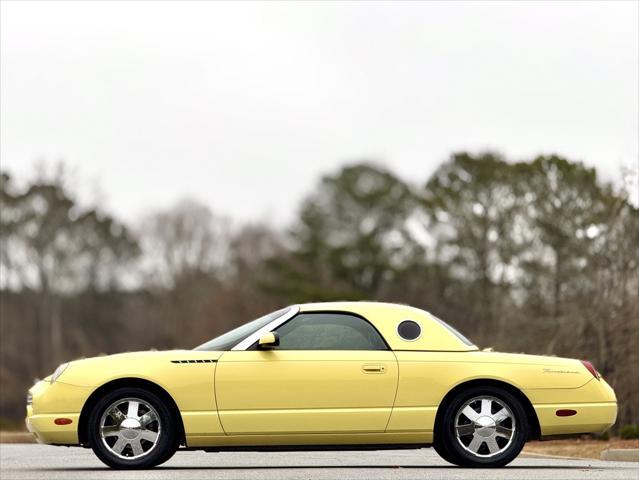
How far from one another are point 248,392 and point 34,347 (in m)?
54.5

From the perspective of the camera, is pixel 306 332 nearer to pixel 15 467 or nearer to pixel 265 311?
pixel 15 467

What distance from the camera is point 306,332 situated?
11.8m

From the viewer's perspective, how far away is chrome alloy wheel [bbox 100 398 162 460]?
11.6 m

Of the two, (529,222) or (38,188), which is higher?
(38,188)

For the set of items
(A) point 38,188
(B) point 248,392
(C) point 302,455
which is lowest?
(C) point 302,455

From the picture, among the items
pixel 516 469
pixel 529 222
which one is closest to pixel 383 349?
pixel 516 469

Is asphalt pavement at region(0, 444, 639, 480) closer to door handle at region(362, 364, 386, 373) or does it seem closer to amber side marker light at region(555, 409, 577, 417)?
amber side marker light at region(555, 409, 577, 417)

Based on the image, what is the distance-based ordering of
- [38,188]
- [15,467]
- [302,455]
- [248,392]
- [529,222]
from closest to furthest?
[248,392]
[15,467]
[302,455]
[529,222]
[38,188]

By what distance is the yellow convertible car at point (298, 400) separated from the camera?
11570 millimetres

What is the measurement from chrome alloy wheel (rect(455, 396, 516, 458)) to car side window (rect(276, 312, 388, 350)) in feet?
3.13

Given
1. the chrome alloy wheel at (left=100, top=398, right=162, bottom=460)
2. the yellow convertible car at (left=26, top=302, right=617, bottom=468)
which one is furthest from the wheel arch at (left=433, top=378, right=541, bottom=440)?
the chrome alloy wheel at (left=100, top=398, right=162, bottom=460)

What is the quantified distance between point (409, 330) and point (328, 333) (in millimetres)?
740

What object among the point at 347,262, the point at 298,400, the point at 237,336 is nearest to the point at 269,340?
the point at 237,336

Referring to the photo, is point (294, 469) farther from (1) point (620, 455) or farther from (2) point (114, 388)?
(1) point (620, 455)
